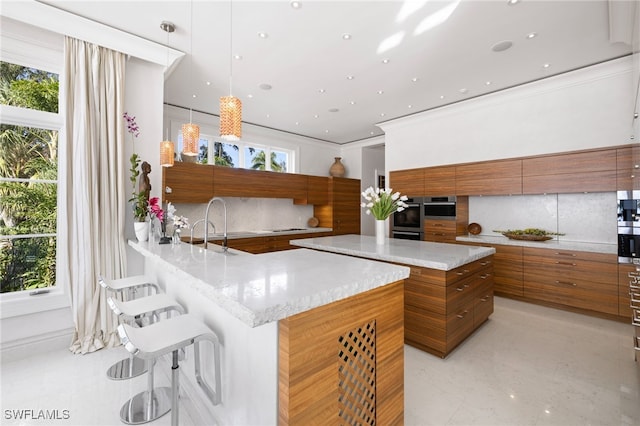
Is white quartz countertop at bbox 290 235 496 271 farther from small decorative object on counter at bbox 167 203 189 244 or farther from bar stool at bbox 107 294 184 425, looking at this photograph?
bar stool at bbox 107 294 184 425

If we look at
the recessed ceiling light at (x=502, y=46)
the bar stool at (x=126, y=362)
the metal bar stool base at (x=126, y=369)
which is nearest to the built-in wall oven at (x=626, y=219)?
the recessed ceiling light at (x=502, y=46)

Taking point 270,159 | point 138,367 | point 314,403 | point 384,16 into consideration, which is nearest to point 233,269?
point 314,403

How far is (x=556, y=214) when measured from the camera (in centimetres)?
394

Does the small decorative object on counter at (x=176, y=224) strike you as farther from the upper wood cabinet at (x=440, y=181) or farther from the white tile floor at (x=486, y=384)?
the upper wood cabinet at (x=440, y=181)

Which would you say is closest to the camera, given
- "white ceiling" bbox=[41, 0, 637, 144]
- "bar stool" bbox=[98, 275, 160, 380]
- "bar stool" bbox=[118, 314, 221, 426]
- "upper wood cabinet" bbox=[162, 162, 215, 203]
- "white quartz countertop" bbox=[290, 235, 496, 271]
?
"bar stool" bbox=[118, 314, 221, 426]

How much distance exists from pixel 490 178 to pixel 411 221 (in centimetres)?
150

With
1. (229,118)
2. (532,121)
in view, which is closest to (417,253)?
(229,118)

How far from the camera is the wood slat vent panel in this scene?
121cm

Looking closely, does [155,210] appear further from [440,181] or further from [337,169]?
[337,169]

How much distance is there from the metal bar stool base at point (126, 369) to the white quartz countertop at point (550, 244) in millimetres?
4283

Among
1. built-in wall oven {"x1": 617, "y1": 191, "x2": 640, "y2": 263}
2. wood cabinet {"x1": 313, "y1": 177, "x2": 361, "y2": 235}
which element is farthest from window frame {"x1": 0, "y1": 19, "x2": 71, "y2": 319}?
built-in wall oven {"x1": 617, "y1": 191, "x2": 640, "y2": 263}

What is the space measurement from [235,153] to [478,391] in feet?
16.9

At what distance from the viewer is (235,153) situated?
18.1 feet

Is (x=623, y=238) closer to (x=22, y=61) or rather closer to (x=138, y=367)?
(x=138, y=367)
